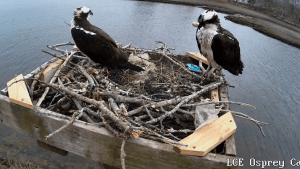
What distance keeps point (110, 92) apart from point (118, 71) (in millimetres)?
980

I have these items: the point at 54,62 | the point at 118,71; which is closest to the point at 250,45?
the point at 118,71

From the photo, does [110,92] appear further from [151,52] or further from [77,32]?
[151,52]

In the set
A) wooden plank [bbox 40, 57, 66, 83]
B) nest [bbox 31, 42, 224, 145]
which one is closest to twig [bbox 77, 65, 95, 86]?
nest [bbox 31, 42, 224, 145]

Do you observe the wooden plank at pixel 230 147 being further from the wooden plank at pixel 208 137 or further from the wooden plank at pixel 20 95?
the wooden plank at pixel 20 95

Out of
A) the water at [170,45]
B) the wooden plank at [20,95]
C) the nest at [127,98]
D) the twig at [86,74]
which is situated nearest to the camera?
the nest at [127,98]

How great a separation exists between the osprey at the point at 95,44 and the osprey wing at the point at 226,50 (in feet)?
4.09

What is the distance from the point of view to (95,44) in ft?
12.4

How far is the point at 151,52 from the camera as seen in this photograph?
16.0 feet

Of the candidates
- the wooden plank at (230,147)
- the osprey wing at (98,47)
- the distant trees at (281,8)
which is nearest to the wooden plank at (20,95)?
the osprey wing at (98,47)

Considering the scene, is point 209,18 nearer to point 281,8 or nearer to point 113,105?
point 113,105

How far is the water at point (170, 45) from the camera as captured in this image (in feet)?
14.0

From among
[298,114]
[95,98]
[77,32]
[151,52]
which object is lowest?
[298,114]

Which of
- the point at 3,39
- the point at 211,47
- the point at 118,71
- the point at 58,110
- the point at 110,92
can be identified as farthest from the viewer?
the point at 3,39

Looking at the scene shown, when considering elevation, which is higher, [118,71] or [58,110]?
[118,71]
